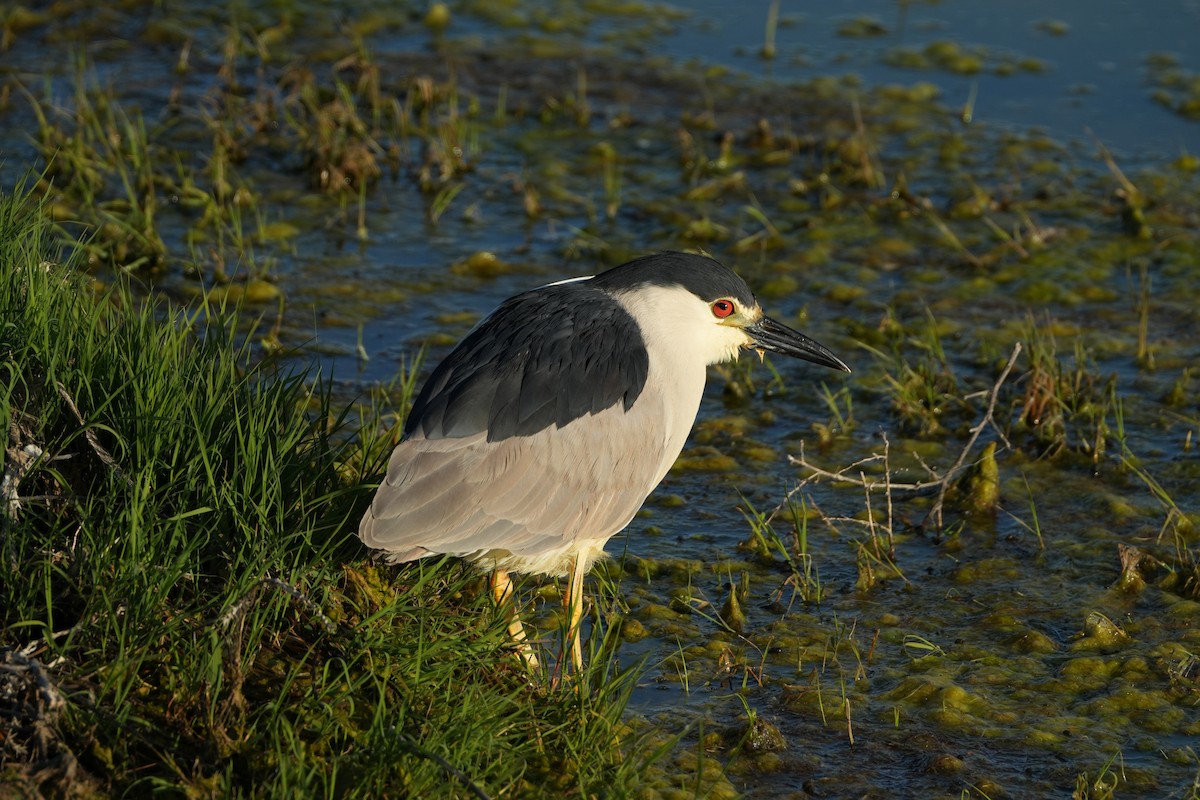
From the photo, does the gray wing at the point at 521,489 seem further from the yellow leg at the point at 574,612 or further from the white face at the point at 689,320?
the white face at the point at 689,320

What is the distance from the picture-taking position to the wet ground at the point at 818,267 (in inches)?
152

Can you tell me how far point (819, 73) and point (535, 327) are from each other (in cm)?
505

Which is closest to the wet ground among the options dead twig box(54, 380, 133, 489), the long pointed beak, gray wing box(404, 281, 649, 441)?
the long pointed beak

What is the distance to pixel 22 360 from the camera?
346 centimetres

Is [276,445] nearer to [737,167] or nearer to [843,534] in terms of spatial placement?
[843,534]

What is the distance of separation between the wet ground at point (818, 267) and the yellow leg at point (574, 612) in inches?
4.2

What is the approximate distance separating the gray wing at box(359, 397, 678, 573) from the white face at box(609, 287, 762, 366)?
20cm

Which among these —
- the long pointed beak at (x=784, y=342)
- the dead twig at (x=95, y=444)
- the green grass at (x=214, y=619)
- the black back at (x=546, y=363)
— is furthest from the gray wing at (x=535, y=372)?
the dead twig at (x=95, y=444)

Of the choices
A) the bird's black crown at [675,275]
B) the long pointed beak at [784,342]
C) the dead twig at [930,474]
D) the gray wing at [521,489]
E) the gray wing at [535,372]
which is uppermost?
the bird's black crown at [675,275]

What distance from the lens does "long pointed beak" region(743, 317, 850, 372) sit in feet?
13.6

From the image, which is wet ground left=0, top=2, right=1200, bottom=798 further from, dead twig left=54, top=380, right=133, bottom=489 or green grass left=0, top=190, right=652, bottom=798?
dead twig left=54, top=380, right=133, bottom=489

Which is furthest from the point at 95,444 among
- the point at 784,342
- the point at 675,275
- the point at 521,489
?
the point at 784,342

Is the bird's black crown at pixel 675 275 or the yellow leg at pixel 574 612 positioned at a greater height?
the bird's black crown at pixel 675 275

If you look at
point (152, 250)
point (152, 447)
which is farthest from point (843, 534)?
point (152, 250)
